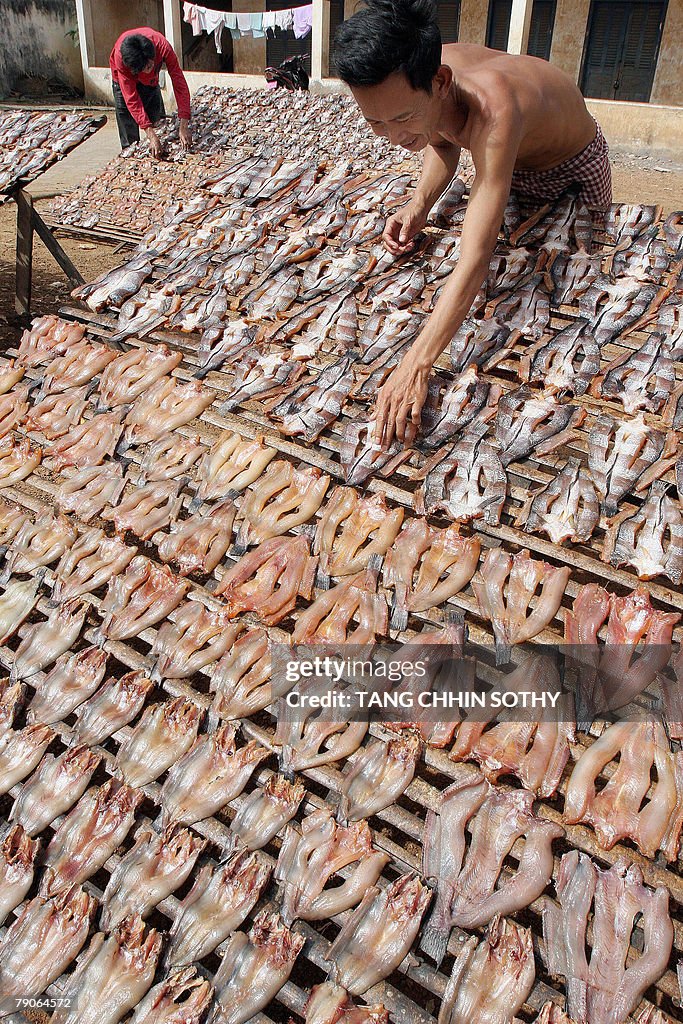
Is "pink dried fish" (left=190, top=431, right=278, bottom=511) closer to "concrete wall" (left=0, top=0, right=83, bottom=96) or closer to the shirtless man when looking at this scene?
the shirtless man

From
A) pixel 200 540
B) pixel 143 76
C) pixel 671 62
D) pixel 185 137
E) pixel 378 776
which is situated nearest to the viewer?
pixel 378 776

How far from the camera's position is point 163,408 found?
3367 millimetres

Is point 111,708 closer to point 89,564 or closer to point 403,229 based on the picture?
point 89,564

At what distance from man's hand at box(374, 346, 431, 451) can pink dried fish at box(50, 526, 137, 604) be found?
3.80ft

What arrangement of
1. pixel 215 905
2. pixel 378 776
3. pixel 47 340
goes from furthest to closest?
pixel 47 340 → pixel 378 776 → pixel 215 905

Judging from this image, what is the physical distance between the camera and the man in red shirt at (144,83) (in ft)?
30.4

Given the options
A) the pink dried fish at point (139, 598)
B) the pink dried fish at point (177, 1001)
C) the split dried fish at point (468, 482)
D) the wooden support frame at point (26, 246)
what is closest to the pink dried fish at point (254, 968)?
the pink dried fish at point (177, 1001)

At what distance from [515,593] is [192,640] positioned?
45.1 inches

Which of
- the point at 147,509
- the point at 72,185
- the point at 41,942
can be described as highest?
the point at 147,509

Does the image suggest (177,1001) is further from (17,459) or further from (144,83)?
(144,83)

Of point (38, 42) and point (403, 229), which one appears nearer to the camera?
point (403, 229)

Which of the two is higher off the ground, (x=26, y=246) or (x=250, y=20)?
(x=250, y=20)

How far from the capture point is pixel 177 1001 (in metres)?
1.81

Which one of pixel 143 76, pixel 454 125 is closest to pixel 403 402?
pixel 454 125
